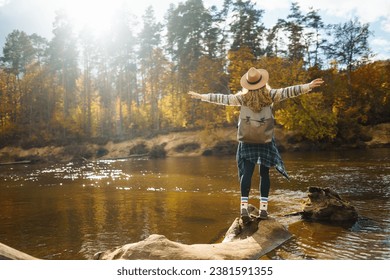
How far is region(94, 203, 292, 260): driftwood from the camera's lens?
3152 millimetres

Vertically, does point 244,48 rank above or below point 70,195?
above

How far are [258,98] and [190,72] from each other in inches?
1242

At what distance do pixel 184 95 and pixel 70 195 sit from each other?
2715 centimetres

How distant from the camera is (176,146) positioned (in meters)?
29.2

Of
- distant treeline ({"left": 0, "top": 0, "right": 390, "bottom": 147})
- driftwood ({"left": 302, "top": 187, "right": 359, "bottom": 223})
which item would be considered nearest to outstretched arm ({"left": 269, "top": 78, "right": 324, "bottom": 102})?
driftwood ({"left": 302, "top": 187, "right": 359, "bottom": 223})

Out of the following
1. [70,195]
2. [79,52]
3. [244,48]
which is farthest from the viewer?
[79,52]

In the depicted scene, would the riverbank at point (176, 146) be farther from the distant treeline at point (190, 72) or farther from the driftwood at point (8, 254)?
the driftwood at point (8, 254)

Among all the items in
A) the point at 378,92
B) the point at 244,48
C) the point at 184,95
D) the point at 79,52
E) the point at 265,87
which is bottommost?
the point at 265,87

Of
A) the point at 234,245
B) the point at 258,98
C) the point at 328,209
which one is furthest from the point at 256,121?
the point at 328,209

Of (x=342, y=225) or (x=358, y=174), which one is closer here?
(x=342, y=225)

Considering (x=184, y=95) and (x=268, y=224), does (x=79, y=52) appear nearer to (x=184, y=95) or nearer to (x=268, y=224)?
(x=184, y=95)

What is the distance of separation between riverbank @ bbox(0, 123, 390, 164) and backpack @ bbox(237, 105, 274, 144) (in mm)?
21221
